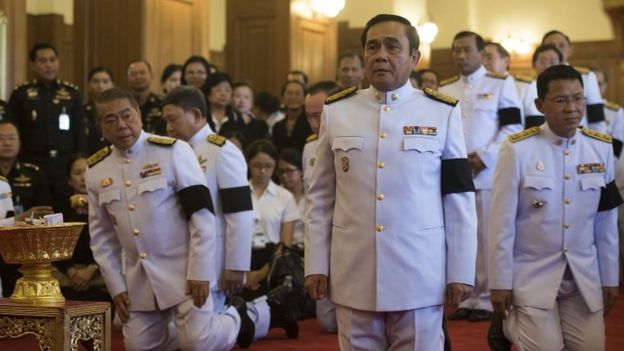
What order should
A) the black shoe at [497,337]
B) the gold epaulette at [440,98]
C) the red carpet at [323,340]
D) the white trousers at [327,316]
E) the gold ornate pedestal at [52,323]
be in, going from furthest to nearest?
the white trousers at [327,316], the red carpet at [323,340], the black shoe at [497,337], the gold ornate pedestal at [52,323], the gold epaulette at [440,98]

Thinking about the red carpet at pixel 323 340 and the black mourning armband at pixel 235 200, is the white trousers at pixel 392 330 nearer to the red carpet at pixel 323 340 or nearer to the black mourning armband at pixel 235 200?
the black mourning armband at pixel 235 200

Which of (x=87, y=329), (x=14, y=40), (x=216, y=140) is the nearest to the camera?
(x=87, y=329)

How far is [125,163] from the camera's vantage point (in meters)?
5.14

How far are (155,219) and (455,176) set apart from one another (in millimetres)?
1864

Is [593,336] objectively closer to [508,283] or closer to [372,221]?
[508,283]

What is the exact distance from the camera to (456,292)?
3.64m

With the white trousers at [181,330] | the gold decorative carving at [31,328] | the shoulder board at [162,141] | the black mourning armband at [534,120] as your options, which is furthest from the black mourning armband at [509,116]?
the gold decorative carving at [31,328]

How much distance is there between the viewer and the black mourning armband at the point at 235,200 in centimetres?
547

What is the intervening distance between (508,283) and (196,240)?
1.47 metres

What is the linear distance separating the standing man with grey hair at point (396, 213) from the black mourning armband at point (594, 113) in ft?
12.8

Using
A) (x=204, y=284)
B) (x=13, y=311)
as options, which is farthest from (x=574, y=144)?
(x=13, y=311)

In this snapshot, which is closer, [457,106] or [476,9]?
[457,106]

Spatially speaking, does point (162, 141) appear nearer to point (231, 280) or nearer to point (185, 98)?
point (185, 98)

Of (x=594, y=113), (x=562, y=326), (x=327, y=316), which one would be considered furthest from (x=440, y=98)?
(x=594, y=113)
